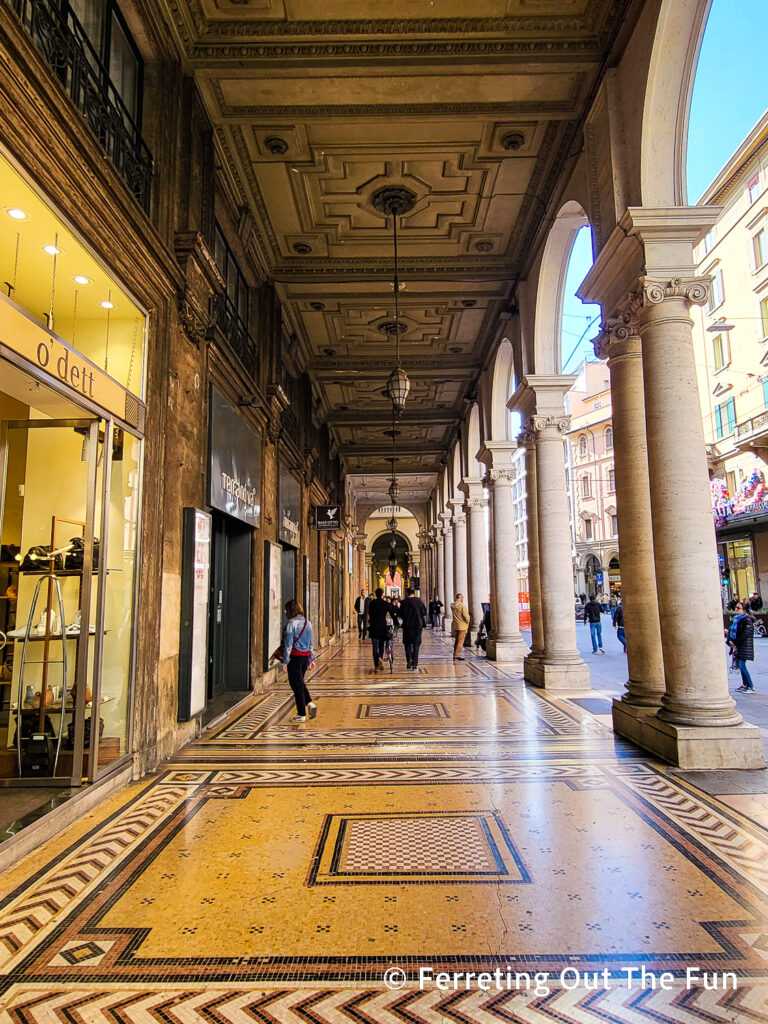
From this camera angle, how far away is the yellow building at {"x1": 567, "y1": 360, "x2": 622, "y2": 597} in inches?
1667

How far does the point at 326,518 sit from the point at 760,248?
17518 mm

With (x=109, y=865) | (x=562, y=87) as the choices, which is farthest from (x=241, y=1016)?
(x=562, y=87)

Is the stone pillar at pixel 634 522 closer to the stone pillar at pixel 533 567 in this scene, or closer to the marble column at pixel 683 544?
the marble column at pixel 683 544

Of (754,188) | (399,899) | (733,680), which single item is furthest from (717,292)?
(399,899)

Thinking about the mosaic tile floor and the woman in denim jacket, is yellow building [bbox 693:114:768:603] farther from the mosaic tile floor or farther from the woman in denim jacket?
the mosaic tile floor

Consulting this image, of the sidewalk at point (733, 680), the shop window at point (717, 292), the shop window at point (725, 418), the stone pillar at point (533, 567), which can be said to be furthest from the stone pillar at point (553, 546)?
the shop window at point (717, 292)

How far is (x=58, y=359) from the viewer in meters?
3.91

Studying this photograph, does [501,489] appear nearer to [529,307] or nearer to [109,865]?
[529,307]

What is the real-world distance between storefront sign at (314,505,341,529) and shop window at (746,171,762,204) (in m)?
17.3

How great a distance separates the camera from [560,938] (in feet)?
8.08

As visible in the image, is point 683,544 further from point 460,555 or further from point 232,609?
point 460,555

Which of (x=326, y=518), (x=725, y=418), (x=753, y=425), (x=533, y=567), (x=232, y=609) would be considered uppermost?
(x=725, y=418)

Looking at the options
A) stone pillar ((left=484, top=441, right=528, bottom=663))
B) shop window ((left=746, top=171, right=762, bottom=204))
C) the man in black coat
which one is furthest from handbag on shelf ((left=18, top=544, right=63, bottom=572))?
shop window ((left=746, top=171, right=762, bottom=204))

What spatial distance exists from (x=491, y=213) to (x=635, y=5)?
3.47 metres
